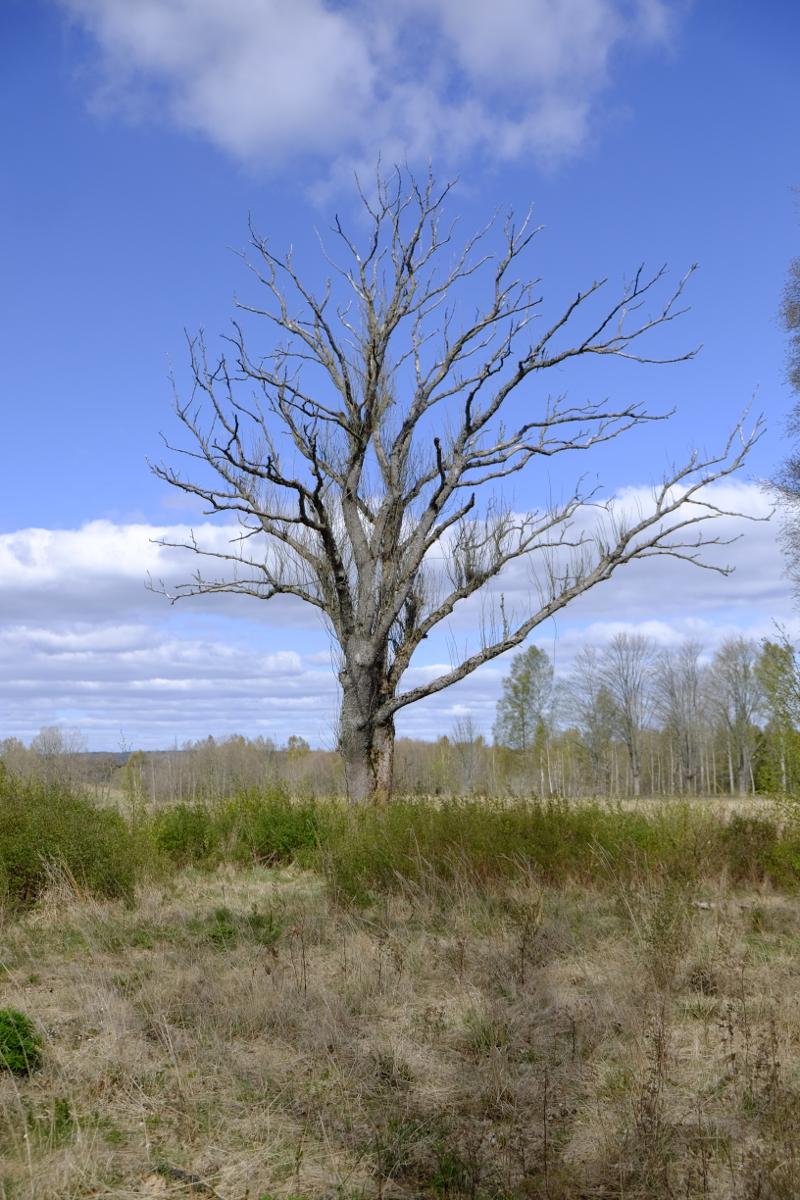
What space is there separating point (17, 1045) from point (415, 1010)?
2.35 meters

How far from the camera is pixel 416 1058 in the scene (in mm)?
5039

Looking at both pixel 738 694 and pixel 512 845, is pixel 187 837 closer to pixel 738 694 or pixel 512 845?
pixel 512 845

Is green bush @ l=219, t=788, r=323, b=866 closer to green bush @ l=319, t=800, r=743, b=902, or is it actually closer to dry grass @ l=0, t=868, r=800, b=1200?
green bush @ l=319, t=800, r=743, b=902

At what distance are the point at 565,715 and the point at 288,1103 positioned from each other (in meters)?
47.3

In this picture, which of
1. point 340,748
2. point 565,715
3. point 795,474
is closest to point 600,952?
point 340,748

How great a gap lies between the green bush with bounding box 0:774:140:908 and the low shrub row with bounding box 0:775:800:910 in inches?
0.5

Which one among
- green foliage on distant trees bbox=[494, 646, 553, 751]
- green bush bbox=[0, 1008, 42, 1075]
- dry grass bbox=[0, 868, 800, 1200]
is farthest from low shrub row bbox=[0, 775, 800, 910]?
green foliage on distant trees bbox=[494, 646, 553, 751]

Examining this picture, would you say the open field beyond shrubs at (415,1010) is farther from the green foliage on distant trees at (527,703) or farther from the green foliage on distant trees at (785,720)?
the green foliage on distant trees at (527,703)

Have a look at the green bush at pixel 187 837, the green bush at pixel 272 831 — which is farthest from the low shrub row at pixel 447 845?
the green bush at pixel 187 837

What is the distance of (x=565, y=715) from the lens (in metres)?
50.6

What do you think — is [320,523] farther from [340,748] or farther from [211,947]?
[211,947]

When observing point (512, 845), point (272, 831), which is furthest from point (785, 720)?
point (272, 831)

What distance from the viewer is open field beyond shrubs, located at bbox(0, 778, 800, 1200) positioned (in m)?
3.87

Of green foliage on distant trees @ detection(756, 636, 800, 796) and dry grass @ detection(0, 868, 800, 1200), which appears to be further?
green foliage on distant trees @ detection(756, 636, 800, 796)
